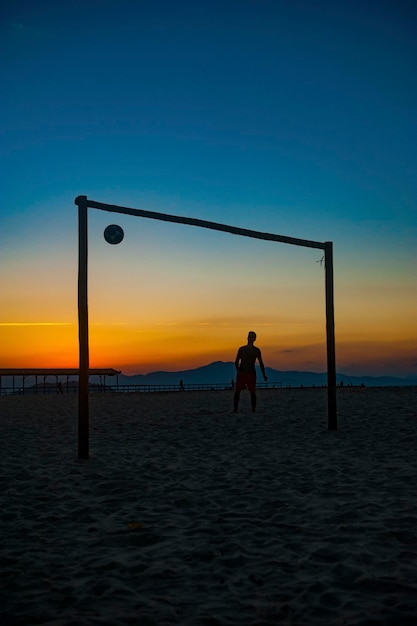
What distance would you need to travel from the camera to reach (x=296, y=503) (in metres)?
5.43

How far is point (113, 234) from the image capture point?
8945 millimetres

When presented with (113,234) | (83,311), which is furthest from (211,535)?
(113,234)

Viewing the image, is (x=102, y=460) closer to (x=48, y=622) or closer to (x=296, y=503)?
(x=296, y=503)

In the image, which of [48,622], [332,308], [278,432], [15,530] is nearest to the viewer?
[48,622]

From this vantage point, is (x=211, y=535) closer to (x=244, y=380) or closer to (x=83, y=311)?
(x=83, y=311)

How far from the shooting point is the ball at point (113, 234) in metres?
8.92

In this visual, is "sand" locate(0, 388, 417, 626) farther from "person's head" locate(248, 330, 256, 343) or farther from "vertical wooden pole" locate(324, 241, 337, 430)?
"person's head" locate(248, 330, 256, 343)

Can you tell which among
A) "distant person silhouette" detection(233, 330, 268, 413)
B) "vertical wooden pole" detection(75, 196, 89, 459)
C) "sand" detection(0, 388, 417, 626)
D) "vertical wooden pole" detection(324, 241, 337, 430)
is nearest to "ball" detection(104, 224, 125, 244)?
"vertical wooden pole" detection(75, 196, 89, 459)

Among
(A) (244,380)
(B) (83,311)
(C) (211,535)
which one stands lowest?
(C) (211,535)

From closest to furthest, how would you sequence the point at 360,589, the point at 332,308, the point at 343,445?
the point at 360,589 < the point at 343,445 < the point at 332,308

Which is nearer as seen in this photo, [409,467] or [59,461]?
[409,467]

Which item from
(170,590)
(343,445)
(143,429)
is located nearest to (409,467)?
(343,445)

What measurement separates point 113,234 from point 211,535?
5.58 m

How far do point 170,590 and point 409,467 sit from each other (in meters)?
4.62
